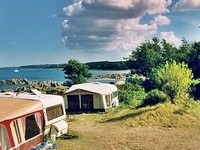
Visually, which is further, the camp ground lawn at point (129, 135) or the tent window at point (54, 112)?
the tent window at point (54, 112)

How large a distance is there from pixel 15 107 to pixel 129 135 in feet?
23.6

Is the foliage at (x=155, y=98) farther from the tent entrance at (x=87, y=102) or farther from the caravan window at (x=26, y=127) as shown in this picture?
the caravan window at (x=26, y=127)

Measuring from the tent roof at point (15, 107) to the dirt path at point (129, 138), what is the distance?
8.14 feet

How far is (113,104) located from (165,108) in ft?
29.3

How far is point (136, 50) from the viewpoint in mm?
67000

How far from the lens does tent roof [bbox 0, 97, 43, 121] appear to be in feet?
46.6

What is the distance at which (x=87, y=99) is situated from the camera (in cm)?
3077

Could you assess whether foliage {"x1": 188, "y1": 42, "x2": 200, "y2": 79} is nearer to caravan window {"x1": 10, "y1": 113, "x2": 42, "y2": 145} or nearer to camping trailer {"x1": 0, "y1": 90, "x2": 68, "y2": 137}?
camping trailer {"x1": 0, "y1": 90, "x2": 68, "y2": 137}

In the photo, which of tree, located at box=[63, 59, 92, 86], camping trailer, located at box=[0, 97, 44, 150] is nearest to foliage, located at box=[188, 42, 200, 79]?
tree, located at box=[63, 59, 92, 86]

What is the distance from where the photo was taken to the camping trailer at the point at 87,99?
1203 inches

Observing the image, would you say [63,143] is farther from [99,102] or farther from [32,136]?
[99,102]

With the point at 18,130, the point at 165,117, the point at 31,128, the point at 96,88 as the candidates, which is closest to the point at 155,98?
the point at 96,88

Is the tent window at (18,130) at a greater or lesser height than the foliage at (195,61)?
lesser

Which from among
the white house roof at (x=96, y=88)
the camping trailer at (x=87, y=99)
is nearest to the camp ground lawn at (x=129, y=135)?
the camping trailer at (x=87, y=99)
